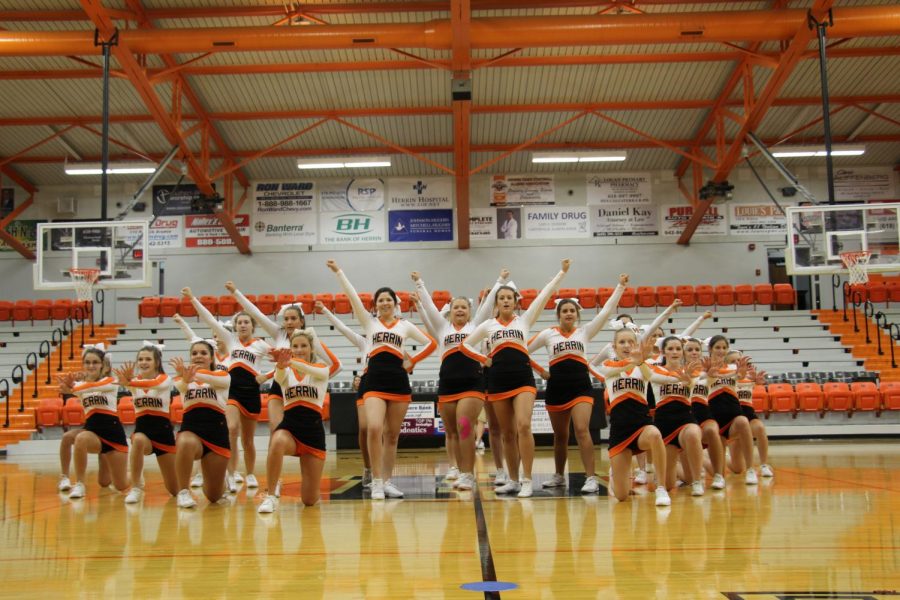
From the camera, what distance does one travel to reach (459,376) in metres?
7.09

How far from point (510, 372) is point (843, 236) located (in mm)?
7954

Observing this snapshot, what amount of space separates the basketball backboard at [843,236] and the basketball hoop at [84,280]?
34.9 feet

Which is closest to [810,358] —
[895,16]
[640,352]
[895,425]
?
[895,425]

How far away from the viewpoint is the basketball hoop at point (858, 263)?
1199cm

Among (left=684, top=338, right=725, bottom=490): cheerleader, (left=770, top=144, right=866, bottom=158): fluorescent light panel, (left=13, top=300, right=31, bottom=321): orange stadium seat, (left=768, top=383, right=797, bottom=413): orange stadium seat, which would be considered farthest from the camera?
(left=13, top=300, right=31, bottom=321): orange stadium seat

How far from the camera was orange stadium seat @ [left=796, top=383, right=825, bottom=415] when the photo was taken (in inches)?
572

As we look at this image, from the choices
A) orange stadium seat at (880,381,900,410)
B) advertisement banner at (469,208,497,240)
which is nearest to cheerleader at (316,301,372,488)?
orange stadium seat at (880,381,900,410)

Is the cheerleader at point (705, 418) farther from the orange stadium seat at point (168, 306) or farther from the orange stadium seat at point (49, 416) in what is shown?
the orange stadium seat at point (168, 306)

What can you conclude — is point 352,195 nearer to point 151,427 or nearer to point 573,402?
point 151,427

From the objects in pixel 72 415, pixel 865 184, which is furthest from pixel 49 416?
pixel 865 184

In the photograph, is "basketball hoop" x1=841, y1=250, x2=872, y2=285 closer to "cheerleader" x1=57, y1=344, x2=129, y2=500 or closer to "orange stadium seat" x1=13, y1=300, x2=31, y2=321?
"cheerleader" x1=57, y1=344, x2=129, y2=500

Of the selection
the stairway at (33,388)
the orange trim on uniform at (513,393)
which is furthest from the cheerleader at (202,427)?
the stairway at (33,388)

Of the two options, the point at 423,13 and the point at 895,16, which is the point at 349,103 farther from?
the point at 895,16

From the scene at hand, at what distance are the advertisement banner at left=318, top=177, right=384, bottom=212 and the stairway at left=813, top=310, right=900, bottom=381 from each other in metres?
12.3
